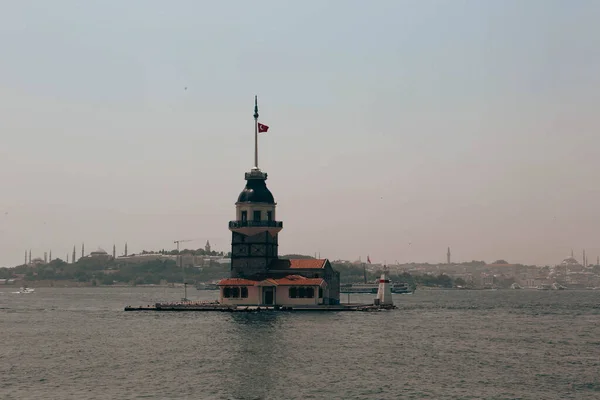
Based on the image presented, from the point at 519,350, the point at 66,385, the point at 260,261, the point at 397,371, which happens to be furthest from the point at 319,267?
the point at 66,385

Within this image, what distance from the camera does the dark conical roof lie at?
434ft

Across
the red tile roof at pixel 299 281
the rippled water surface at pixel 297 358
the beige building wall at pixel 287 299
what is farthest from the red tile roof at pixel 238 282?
the rippled water surface at pixel 297 358

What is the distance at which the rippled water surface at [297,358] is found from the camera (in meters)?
57.3

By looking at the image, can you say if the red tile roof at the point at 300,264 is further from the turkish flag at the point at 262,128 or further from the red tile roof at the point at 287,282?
the turkish flag at the point at 262,128

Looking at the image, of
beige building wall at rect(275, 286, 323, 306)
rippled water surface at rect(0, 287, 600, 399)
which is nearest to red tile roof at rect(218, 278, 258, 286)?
beige building wall at rect(275, 286, 323, 306)

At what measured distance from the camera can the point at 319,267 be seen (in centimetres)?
12938

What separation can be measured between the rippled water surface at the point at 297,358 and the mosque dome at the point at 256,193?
24.0 meters

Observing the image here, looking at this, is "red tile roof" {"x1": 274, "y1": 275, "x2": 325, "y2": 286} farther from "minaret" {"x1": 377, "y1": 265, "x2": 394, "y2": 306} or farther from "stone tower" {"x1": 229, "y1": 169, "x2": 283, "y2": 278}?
"minaret" {"x1": 377, "y1": 265, "x2": 394, "y2": 306}

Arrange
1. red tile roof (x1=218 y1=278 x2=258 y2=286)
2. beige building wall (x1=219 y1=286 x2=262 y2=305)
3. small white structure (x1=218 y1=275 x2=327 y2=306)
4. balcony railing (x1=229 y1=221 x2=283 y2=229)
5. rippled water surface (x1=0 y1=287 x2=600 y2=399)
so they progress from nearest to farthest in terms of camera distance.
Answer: rippled water surface (x1=0 y1=287 x2=600 y2=399) < small white structure (x1=218 y1=275 x2=327 y2=306) < beige building wall (x1=219 y1=286 x2=262 y2=305) < red tile roof (x1=218 y1=278 x2=258 y2=286) < balcony railing (x1=229 y1=221 x2=283 y2=229)

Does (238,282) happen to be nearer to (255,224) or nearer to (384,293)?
(255,224)

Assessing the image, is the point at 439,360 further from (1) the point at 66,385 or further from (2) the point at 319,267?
(2) the point at 319,267

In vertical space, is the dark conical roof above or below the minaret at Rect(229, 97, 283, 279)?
above

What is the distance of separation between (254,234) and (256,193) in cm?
625

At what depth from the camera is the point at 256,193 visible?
13275 cm
